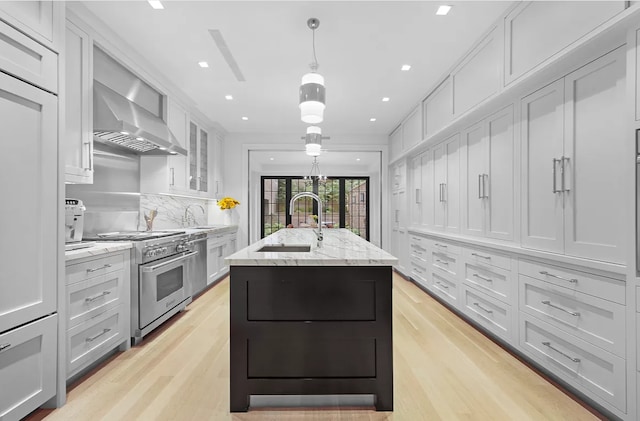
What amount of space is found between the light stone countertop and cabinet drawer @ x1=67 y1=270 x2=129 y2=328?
0.18 meters

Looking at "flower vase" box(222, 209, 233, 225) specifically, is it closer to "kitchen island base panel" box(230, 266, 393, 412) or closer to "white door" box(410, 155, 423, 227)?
"white door" box(410, 155, 423, 227)

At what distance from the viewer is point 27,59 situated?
177 cm

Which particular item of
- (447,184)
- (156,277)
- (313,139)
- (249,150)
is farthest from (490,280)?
(249,150)

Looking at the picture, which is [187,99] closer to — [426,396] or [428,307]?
[428,307]

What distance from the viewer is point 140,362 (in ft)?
8.43

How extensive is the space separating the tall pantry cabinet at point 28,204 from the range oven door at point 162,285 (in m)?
1.00

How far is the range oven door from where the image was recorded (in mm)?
2928

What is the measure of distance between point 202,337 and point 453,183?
320 centimetres

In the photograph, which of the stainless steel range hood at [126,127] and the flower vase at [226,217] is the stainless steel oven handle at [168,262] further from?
the flower vase at [226,217]

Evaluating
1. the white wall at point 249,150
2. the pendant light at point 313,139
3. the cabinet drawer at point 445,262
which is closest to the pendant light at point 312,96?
the pendant light at point 313,139

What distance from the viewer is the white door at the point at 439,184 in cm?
428

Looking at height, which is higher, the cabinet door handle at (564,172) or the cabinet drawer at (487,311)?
the cabinet door handle at (564,172)

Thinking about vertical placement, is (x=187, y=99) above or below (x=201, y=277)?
above

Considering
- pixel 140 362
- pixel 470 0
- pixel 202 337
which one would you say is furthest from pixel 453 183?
pixel 140 362
